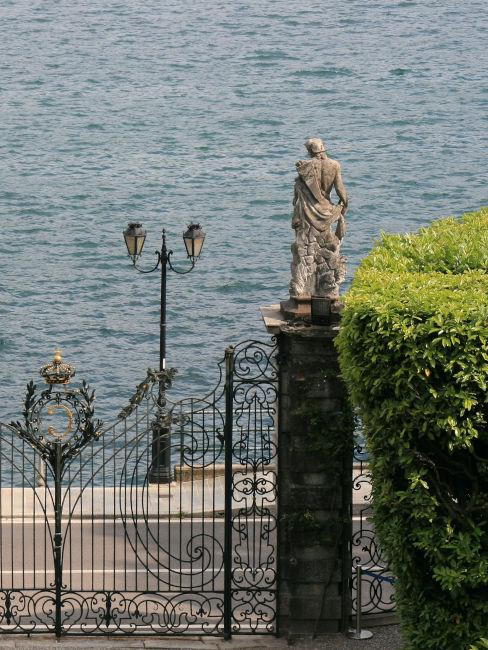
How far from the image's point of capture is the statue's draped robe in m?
21.5

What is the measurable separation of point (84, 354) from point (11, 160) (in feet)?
108

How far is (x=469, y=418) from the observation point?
17344mm

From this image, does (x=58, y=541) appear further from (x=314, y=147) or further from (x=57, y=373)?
(x=314, y=147)

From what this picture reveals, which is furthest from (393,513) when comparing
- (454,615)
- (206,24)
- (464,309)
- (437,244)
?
(206,24)

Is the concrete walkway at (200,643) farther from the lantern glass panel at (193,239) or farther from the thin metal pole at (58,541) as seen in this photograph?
the lantern glass panel at (193,239)

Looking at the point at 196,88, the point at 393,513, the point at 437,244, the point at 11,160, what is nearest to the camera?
the point at 393,513

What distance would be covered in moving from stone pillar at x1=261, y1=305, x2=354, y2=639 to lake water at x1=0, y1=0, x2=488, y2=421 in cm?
2849

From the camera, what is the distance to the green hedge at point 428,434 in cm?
1736

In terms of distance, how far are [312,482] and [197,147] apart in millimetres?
70188

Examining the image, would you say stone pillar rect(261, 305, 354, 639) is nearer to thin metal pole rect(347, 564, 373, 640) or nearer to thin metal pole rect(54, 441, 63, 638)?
thin metal pole rect(347, 564, 373, 640)

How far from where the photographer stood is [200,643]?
22.3 meters

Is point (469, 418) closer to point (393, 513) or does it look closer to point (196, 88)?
point (393, 513)

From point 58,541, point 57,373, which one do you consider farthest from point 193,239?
point 58,541

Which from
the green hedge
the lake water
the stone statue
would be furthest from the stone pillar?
the lake water
